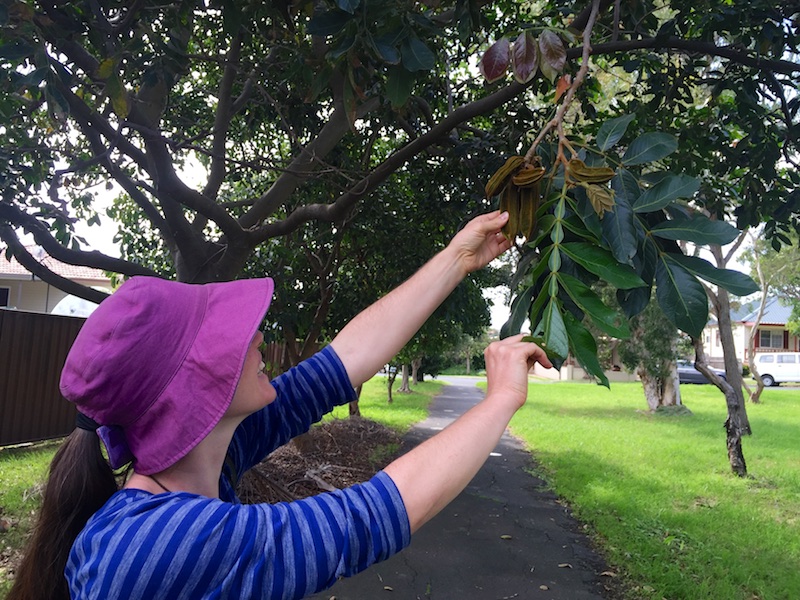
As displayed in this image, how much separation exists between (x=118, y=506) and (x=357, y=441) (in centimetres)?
1052

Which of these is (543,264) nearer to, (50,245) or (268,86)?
(50,245)

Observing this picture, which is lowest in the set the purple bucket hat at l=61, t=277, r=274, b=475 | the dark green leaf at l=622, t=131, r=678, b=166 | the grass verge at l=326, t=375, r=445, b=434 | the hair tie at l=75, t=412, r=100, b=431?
the grass verge at l=326, t=375, r=445, b=434

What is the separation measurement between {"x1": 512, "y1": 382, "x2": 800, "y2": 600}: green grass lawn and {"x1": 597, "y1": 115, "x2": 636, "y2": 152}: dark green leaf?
4.35 m

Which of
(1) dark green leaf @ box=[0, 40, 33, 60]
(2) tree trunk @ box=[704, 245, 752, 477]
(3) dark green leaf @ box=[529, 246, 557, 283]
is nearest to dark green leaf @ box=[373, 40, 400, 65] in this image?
(3) dark green leaf @ box=[529, 246, 557, 283]

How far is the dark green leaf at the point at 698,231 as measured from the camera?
166 centimetres

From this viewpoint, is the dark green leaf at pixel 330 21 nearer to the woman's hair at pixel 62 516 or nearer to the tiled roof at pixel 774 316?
the woman's hair at pixel 62 516

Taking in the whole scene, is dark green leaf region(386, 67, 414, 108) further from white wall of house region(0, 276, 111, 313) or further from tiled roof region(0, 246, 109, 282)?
white wall of house region(0, 276, 111, 313)

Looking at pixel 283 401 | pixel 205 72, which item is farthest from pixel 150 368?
pixel 205 72

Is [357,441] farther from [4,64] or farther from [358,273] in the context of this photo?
[4,64]

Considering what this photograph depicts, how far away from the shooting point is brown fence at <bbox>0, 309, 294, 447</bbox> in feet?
27.9

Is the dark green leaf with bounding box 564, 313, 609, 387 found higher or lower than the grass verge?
higher

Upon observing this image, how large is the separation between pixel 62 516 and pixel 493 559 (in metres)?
5.10

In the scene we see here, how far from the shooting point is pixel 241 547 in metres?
1.16

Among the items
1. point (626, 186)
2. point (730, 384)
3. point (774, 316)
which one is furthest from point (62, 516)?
Result: point (774, 316)
